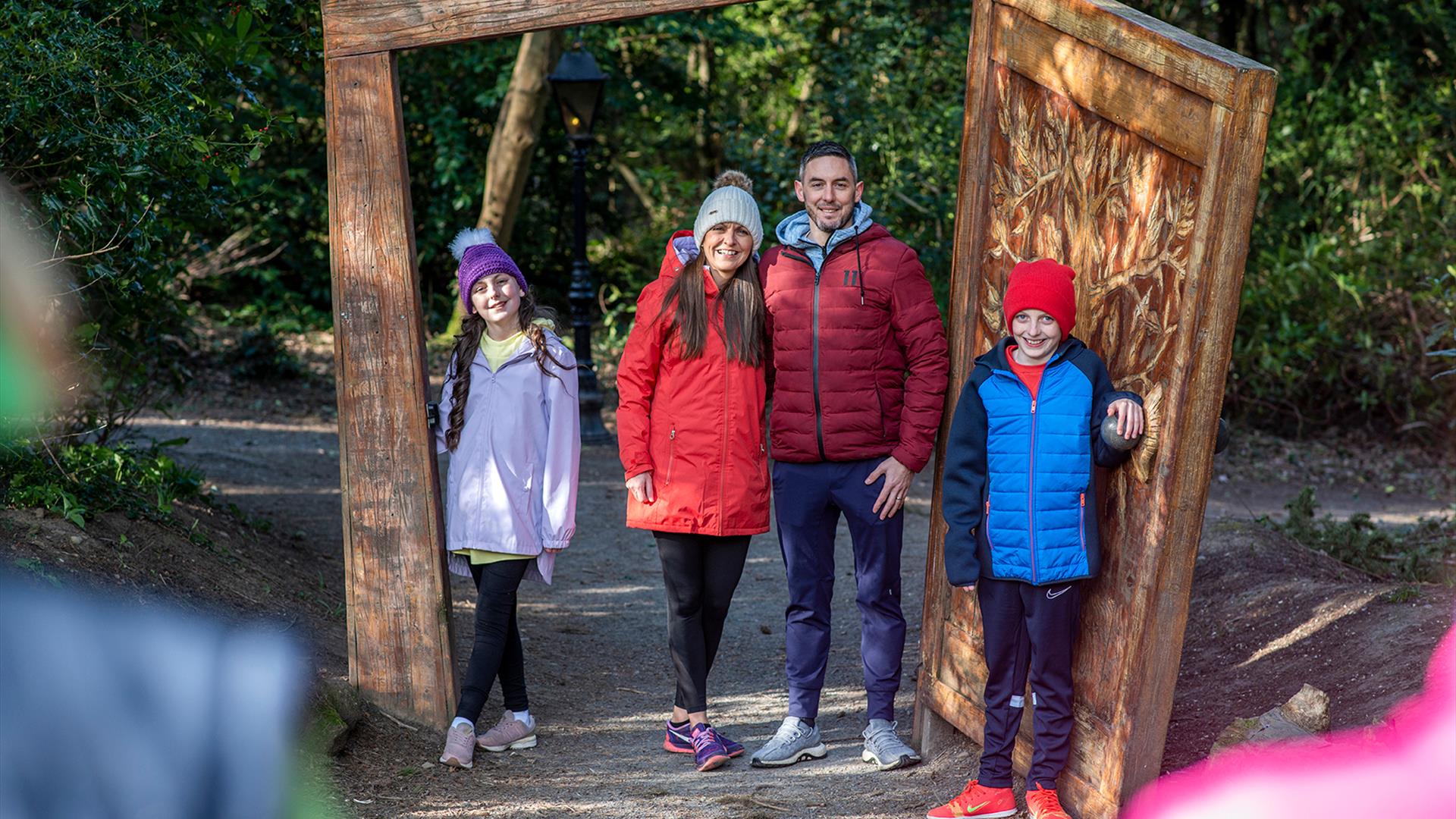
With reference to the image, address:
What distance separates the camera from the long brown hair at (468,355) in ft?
15.3

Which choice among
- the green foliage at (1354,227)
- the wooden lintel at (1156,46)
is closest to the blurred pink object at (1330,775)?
the wooden lintel at (1156,46)

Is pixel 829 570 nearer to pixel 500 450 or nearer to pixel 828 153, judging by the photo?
pixel 500 450

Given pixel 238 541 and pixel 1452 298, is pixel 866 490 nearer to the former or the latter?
pixel 238 541

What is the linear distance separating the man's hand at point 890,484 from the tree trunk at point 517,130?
897 centimetres

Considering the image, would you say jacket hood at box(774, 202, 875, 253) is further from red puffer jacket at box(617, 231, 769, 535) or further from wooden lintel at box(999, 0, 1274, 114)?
wooden lintel at box(999, 0, 1274, 114)

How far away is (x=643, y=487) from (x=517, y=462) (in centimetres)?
45

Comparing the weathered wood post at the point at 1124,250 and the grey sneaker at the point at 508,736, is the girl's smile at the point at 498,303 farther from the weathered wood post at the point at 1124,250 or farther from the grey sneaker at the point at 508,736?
the weathered wood post at the point at 1124,250

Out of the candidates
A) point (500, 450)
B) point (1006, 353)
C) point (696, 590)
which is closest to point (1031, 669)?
point (1006, 353)

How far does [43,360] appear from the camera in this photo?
5.51 metres

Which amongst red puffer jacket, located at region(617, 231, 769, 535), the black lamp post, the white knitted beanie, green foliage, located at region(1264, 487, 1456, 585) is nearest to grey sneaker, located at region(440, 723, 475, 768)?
red puffer jacket, located at region(617, 231, 769, 535)

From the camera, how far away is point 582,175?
36.0ft

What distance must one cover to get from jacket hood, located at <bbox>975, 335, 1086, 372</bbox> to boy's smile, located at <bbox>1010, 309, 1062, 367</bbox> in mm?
27

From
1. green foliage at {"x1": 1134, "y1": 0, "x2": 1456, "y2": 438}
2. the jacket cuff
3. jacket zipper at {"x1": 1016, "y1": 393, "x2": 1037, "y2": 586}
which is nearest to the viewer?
jacket zipper at {"x1": 1016, "y1": 393, "x2": 1037, "y2": 586}

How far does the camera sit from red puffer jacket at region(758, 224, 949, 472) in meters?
4.45
